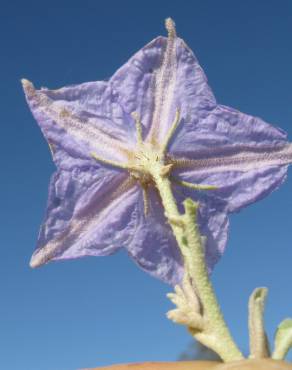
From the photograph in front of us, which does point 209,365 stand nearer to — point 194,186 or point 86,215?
point 194,186

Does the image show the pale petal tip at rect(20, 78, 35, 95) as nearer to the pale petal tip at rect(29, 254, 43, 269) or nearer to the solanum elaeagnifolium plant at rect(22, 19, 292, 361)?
the solanum elaeagnifolium plant at rect(22, 19, 292, 361)

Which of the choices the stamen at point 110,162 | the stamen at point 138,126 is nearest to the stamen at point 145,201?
the stamen at point 110,162

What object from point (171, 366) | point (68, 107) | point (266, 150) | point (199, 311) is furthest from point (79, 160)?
point (171, 366)

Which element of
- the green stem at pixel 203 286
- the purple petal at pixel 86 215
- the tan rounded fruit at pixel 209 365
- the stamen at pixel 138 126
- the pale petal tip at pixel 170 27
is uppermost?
the pale petal tip at pixel 170 27

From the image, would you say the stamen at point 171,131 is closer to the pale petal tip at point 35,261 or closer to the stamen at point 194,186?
the stamen at point 194,186

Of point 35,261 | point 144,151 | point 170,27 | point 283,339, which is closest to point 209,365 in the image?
point 283,339

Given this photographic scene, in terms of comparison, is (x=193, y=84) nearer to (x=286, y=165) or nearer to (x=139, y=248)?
(x=286, y=165)
